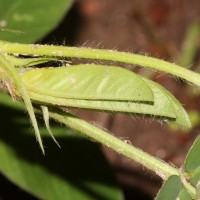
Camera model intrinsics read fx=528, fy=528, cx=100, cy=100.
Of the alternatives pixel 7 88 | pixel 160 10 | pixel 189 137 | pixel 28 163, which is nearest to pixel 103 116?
pixel 189 137

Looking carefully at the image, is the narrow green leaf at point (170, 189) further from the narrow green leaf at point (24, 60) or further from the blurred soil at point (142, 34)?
the blurred soil at point (142, 34)

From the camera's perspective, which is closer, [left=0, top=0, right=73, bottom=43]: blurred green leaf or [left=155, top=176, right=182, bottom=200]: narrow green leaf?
[left=155, top=176, right=182, bottom=200]: narrow green leaf

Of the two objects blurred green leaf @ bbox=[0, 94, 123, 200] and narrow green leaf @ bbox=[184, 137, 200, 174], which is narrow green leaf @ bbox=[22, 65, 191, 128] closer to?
narrow green leaf @ bbox=[184, 137, 200, 174]

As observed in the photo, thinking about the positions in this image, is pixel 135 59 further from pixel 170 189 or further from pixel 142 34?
pixel 142 34

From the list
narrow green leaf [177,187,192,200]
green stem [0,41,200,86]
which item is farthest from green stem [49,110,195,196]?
green stem [0,41,200,86]

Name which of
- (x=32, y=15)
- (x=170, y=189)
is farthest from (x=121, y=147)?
(x=32, y=15)
